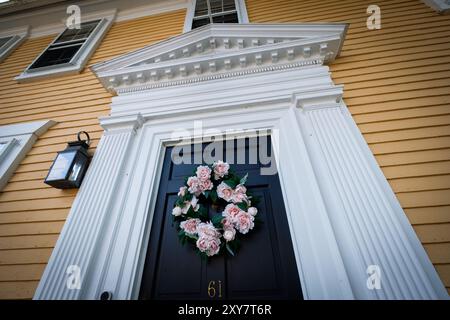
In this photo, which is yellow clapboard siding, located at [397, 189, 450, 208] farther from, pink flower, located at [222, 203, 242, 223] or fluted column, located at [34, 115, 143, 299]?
fluted column, located at [34, 115, 143, 299]

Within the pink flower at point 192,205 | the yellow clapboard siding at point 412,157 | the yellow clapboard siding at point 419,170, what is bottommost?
the pink flower at point 192,205

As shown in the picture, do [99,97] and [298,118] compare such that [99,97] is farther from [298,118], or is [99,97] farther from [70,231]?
[298,118]

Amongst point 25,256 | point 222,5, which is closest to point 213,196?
point 25,256

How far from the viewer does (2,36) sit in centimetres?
606

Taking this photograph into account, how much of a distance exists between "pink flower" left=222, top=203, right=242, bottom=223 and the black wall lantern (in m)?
1.86

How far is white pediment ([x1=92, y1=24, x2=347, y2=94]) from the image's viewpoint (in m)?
3.06

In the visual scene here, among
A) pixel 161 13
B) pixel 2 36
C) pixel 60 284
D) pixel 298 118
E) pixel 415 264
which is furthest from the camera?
pixel 2 36

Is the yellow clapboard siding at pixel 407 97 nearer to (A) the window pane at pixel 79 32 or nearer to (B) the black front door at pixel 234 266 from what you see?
(B) the black front door at pixel 234 266

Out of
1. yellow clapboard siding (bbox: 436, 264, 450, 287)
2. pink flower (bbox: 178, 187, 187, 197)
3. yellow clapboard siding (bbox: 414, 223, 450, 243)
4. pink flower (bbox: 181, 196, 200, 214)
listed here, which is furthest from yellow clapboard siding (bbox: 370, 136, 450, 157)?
pink flower (bbox: 178, 187, 187, 197)

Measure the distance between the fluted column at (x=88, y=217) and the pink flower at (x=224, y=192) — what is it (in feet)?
4.02

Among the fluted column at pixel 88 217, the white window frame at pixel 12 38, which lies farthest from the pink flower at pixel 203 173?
the white window frame at pixel 12 38

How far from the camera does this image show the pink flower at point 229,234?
6.59 ft
